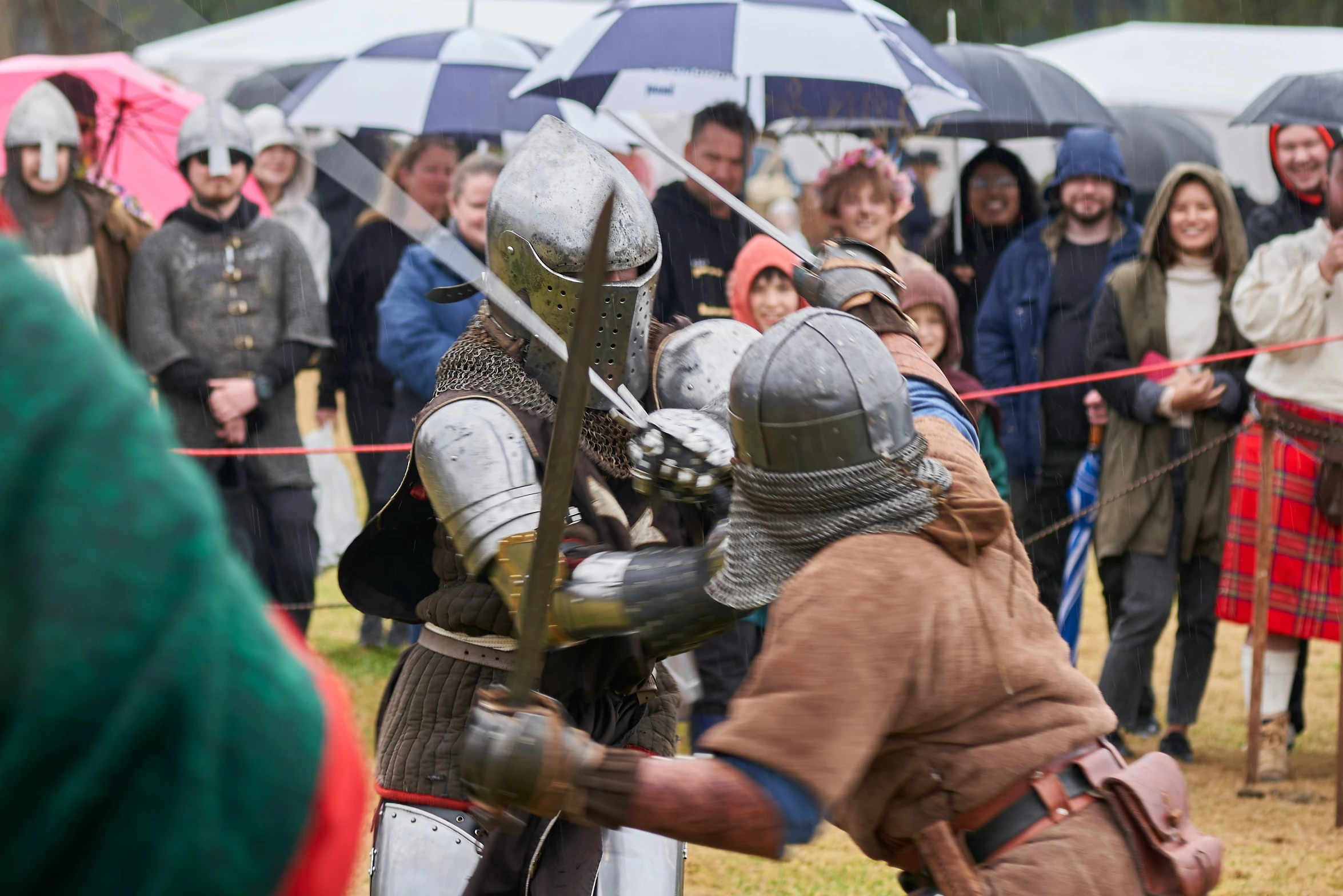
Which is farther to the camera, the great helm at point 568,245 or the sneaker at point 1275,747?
the sneaker at point 1275,747

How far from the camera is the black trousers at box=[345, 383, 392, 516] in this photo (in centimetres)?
649

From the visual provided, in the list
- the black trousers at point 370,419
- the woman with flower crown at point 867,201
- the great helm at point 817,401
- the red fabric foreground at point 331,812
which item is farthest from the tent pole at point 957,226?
the red fabric foreground at point 331,812

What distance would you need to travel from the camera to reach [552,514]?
1924 mm

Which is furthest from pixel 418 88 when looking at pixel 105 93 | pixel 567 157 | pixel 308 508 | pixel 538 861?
pixel 538 861

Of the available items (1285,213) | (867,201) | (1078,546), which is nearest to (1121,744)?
(1078,546)

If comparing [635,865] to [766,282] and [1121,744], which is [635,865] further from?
[1121,744]

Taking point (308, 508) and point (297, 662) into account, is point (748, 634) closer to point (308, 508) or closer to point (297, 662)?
point (308, 508)

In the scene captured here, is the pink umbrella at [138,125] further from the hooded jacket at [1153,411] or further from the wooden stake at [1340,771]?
the wooden stake at [1340,771]

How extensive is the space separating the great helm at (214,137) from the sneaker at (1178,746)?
4088 mm

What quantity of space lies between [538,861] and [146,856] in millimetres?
1852

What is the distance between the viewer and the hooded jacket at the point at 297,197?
8.34 m

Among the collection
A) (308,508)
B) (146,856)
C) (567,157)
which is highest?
(567,157)

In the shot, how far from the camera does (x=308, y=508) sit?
19.0 ft

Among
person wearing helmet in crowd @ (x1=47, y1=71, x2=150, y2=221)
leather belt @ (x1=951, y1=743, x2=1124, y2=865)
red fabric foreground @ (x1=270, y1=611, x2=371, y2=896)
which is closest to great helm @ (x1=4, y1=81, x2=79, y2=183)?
person wearing helmet in crowd @ (x1=47, y1=71, x2=150, y2=221)
